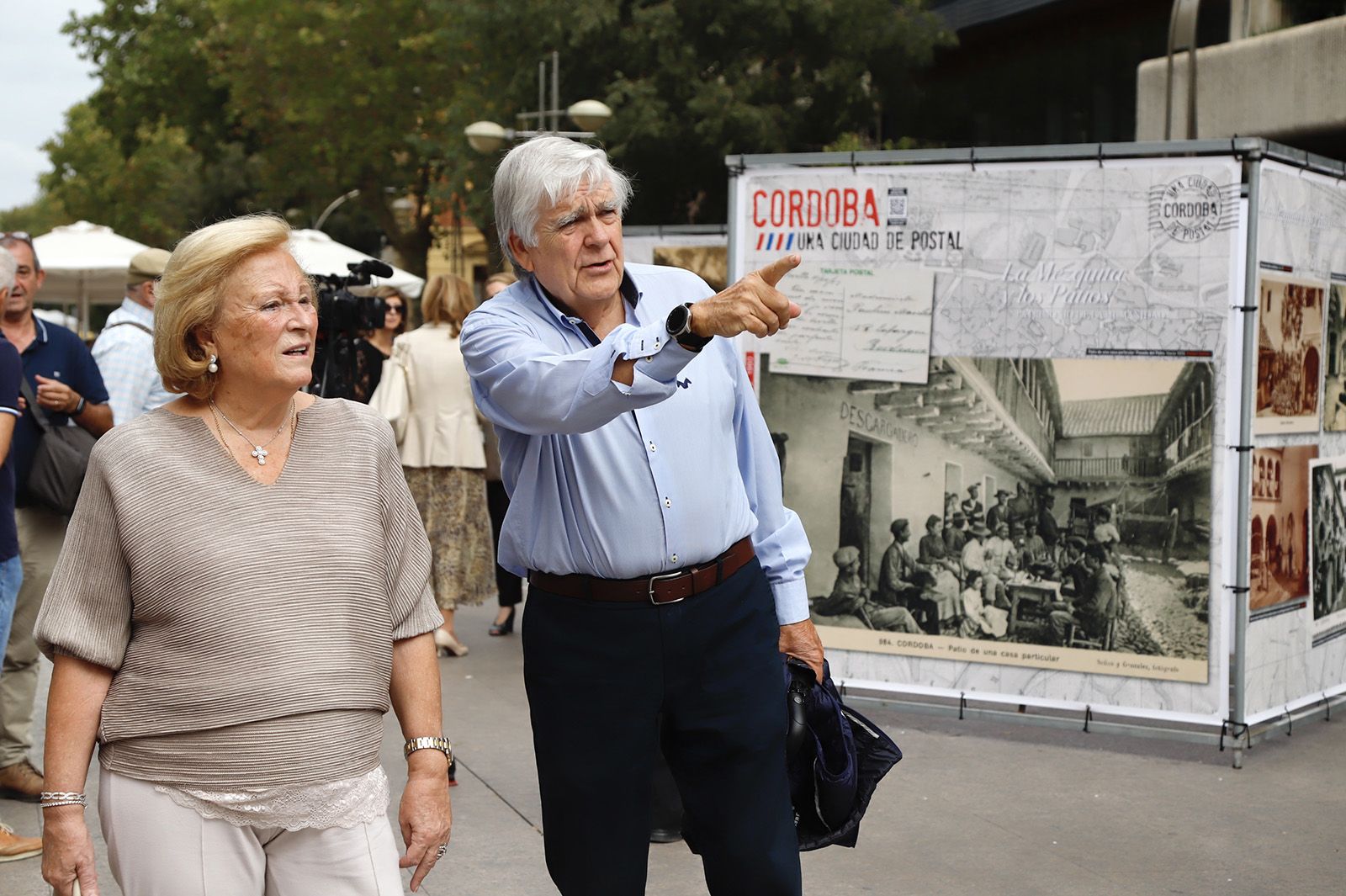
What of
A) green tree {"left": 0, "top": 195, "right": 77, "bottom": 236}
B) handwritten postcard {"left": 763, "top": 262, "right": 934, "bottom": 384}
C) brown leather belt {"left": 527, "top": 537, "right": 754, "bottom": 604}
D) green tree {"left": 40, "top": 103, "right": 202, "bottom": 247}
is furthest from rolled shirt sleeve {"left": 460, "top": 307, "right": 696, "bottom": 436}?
green tree {"left": 0, "top": 195, "right": 77, "bottom": 236}

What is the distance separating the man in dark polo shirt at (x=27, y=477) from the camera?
5.71m

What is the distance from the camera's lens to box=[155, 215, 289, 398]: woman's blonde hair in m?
2.68

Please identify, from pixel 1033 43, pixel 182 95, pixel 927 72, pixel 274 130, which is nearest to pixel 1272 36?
pixel 1033 43

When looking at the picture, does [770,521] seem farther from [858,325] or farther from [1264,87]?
[1264,87]

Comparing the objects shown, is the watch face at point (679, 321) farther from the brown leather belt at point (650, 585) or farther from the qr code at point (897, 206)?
the qr code at point (897, 206)

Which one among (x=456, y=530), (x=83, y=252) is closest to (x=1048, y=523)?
(x=456, y=530)

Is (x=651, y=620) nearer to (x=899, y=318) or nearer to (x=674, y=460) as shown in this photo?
(x=674, y=460)

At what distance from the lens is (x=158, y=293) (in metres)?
2.73

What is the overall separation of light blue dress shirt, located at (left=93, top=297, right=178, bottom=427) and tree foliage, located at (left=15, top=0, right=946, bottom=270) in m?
7.77

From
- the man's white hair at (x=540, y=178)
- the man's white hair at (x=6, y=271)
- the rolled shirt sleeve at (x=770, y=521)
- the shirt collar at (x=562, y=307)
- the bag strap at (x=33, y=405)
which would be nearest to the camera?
the man's white hair at (x=540, y=178)

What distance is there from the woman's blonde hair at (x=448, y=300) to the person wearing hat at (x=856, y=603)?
2695 millimetres

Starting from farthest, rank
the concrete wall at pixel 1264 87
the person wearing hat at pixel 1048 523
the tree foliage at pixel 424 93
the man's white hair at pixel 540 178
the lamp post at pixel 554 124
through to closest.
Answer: the tree foliage at pixel 424 93, the lamp post at pixel 554 124, the concrete wall at pixel 1264 87, the person wearing hat at pixel 1048 523, the man's white hair at pixel 540 178

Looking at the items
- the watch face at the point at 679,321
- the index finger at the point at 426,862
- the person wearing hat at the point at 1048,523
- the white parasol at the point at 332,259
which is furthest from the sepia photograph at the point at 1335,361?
the white parasol at the point at 332,259

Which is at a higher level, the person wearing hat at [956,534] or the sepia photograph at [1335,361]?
the sepia photograph at [1335,361]
